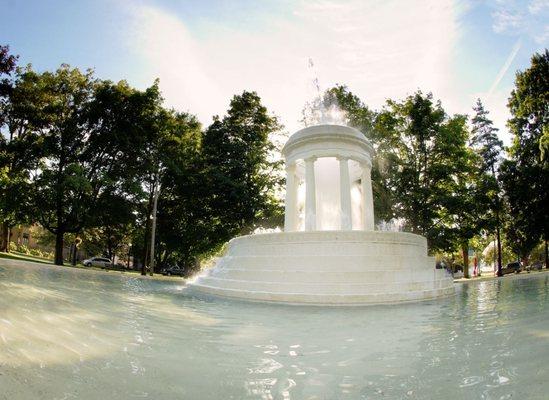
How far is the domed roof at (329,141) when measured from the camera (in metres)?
16.1

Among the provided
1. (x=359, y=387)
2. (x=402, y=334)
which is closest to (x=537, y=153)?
(x=402, y=334)

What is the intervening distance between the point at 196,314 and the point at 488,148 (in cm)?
4186

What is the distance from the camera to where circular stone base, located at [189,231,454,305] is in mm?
9500

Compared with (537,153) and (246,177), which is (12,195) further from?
(537,153)

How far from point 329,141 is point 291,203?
13.2 ft

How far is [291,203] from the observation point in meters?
18.3

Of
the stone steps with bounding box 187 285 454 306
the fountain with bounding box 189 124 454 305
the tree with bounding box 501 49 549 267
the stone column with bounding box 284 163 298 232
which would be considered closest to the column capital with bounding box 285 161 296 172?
the stone column with bounding box 284 163 298 232

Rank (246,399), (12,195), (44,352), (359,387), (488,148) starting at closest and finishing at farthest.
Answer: (246,399), (359,387), (44,352), (12,195), (488,148)

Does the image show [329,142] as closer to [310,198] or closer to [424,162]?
[310,198]

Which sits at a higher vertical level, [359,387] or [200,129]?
[200,129]

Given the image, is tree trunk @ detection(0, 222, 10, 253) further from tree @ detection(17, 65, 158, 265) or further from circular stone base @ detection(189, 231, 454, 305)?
circular stone base @ detection(189, 231, 454, 305)

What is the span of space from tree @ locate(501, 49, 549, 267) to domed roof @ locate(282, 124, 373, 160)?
87.5 feet

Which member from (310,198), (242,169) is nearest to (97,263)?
(242,169)

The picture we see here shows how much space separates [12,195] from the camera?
957 inches
